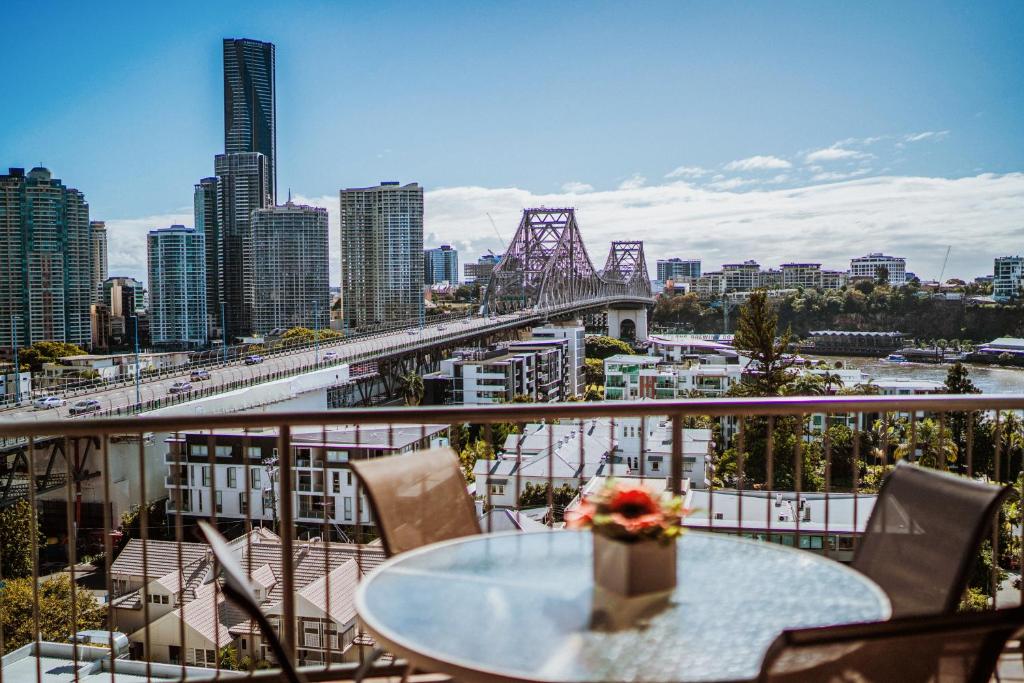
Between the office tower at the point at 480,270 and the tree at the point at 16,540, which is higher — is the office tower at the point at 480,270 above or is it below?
above

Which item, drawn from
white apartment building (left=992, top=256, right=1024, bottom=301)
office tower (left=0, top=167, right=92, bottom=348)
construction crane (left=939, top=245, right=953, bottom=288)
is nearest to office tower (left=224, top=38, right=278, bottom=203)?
office tower (left=0, top=167, right=92, bottom=348)

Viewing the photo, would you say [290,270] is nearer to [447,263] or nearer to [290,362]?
[290,362]

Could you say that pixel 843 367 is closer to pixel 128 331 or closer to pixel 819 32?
pixel 819 32

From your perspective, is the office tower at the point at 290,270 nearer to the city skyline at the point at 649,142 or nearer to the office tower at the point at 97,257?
the city skyline at the point at 649,142

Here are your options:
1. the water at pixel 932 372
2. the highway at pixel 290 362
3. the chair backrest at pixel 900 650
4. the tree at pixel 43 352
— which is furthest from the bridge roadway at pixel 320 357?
the chair backrest at pixel 900 650

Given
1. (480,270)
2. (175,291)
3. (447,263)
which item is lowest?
(175,291)

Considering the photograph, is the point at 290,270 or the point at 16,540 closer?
the point at 16,540

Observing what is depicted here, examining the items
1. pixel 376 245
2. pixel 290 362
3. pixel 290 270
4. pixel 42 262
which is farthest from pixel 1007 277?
pixel 42 262

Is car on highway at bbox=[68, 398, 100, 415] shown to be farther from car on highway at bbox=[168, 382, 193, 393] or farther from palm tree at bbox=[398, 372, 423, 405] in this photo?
palm tree at bbox=[398, 372, 423, 405]
